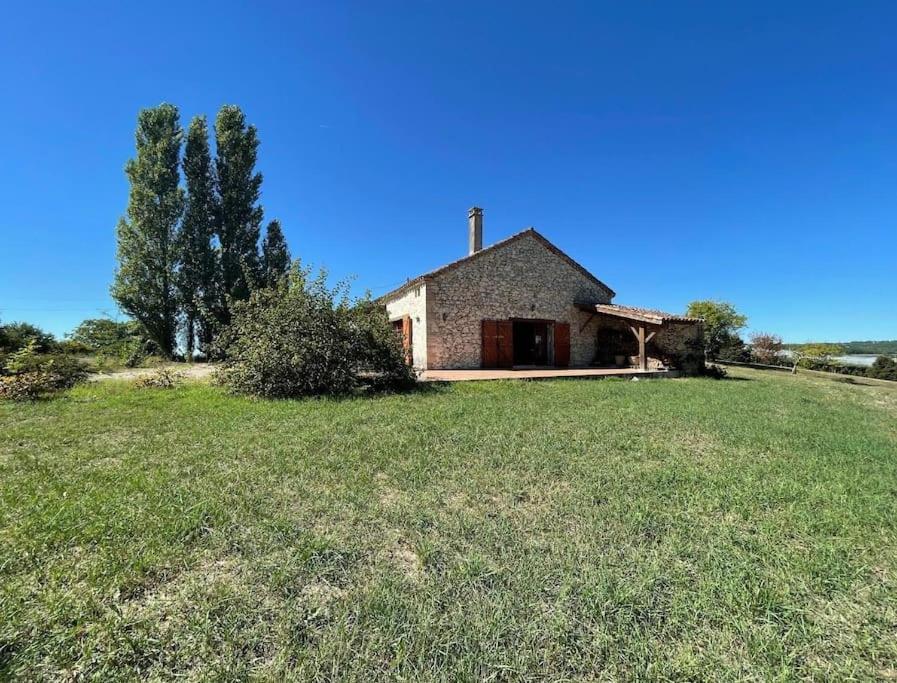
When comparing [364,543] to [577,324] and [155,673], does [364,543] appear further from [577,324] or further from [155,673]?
[577,324]

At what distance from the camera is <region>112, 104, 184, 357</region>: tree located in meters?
21.1

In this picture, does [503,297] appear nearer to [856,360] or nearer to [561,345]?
[561,345]

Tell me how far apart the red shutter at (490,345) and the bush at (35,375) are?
12.1 meters

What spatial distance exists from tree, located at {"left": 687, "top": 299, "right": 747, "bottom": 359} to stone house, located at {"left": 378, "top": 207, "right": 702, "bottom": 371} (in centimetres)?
1296

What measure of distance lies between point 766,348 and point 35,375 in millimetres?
34251

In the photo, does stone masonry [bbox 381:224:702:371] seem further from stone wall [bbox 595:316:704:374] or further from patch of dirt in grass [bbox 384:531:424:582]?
patch of dirt in grass [bbox 384:531:424:582]

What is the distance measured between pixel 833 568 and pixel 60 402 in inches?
460

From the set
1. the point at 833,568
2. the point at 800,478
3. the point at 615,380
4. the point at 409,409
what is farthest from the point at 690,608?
the point at 615,380

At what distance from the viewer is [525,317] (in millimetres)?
17062

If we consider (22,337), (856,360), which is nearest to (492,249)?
(22,337)

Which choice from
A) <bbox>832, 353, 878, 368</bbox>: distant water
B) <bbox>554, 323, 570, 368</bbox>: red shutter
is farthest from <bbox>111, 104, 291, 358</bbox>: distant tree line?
<bbox>832, 353, 878, 368</bbox>: distant water

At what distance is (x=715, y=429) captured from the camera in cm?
666

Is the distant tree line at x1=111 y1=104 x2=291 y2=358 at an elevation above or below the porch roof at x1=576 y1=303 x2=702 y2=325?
above

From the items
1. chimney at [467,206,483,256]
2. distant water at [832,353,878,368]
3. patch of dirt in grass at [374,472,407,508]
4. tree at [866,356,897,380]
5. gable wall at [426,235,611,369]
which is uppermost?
chimney at [467,206,483,256]
